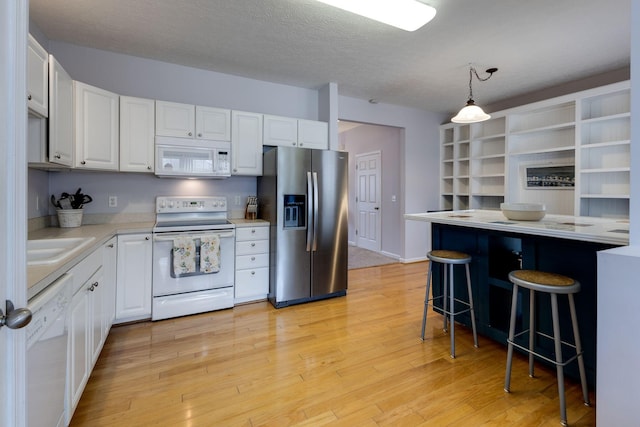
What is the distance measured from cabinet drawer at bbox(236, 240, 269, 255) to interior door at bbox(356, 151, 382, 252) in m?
3.26

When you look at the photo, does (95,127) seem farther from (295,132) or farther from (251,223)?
(295,132)

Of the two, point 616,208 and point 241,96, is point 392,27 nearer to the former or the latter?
point 241,96

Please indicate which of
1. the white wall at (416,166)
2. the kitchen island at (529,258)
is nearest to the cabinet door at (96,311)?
the kitchen island at (529,258)

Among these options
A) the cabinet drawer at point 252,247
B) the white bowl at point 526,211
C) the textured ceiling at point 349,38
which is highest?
the textured ceiling at point 349,38

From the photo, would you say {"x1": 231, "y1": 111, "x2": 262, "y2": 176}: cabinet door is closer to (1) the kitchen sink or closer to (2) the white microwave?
(2) the white microwave

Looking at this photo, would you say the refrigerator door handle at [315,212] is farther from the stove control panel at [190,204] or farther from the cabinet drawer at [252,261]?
the stove control panel at [190,204]

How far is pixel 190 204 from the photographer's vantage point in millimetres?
3395

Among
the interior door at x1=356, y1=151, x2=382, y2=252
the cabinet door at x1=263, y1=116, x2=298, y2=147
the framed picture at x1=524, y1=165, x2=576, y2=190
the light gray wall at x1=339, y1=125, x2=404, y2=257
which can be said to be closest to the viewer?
the cabinet door at x1=263, y1=116, x2=298, y2=147

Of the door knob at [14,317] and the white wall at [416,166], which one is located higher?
the white wall at [416,166]

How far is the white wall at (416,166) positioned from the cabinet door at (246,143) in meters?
2.28

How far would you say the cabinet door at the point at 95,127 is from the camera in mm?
2584

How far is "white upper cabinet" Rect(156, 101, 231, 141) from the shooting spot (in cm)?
310

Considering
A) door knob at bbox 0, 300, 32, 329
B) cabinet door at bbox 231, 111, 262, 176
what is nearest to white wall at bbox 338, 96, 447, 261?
cabinet door at bbox 231, 111, 262, 176

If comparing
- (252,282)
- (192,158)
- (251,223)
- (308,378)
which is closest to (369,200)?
(251,223)
